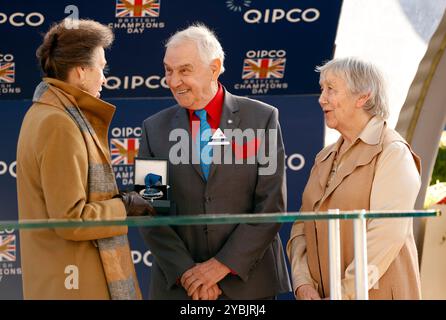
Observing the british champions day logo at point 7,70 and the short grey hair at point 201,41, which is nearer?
the short grey hair at point 201,41

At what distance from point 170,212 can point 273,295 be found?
597mm

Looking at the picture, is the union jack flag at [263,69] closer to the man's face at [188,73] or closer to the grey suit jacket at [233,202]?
the grey suit jacket at [233,202]

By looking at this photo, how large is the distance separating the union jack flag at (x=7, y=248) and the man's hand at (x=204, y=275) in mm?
665

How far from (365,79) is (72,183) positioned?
1391 millimetres

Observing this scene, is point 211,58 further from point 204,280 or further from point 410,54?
point 410,54

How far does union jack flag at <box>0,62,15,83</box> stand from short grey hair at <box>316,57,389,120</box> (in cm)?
251

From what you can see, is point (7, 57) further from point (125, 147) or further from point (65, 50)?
point (65, 50)

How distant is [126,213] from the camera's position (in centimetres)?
405

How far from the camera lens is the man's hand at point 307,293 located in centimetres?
410

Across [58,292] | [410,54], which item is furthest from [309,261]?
[410,54]

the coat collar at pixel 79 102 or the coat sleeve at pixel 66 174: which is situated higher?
the coat collar at pixel 79 102

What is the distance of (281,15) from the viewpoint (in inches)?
249

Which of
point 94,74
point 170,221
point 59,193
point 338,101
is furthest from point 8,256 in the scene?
point 338,101

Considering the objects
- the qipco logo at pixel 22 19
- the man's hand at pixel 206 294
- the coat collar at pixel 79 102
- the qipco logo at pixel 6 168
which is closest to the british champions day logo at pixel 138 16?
the qipco logo at pixel 22 19
